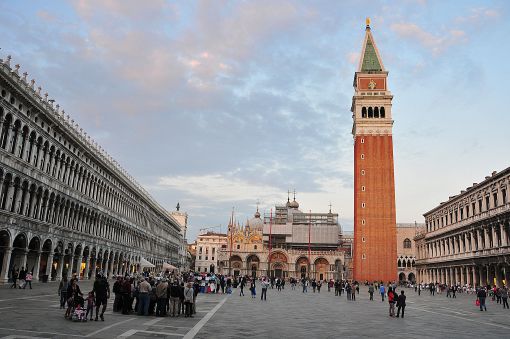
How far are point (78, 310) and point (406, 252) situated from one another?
93.7 metres

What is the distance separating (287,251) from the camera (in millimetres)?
96750

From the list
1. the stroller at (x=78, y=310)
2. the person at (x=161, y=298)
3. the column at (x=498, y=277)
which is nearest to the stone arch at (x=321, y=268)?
the column at (x=498, y=277)

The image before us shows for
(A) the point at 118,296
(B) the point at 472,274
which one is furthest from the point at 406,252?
(A) the point at 118,296

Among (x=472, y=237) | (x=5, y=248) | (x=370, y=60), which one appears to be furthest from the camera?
(x=370, y=60)

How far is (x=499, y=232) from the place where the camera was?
45906 mm

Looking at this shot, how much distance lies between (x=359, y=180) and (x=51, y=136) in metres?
Answer: 51.2

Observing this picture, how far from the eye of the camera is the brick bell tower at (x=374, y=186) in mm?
68500

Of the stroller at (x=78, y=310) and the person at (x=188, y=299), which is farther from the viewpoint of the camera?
the person at (x=188, y=299)

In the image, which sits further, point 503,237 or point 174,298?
point 503,237

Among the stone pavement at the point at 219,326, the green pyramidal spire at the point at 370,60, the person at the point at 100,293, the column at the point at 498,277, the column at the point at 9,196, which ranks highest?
the green pyramidal spire at the point at 370,60

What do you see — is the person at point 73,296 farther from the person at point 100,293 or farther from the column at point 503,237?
the column at point 503,237

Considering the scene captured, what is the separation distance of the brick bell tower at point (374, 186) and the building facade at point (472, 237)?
7.47m

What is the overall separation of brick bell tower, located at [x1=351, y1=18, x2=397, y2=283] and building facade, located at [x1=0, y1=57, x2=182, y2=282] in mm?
37762

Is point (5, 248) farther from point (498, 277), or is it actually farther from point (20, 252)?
point (498, 277)
